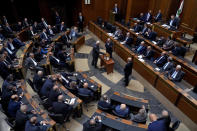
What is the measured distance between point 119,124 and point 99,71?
426cm

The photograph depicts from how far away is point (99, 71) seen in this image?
28.9 feet

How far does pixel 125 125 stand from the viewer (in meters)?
4.84

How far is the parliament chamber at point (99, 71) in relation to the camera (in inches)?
198

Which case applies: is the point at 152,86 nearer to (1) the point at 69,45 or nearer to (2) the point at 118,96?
(2) the point at 118,96

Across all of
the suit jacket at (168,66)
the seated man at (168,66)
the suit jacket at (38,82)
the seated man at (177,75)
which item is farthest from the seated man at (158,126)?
the suit jacket at (38,82)

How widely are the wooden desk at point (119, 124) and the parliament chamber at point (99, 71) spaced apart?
3 cm

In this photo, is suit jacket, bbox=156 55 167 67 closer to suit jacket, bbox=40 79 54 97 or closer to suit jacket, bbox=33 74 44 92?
suit jacket, bbox=40 79 54 97

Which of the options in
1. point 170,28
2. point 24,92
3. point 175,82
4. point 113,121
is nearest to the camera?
Result: point 113,121

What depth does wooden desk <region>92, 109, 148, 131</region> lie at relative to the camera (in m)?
4.73

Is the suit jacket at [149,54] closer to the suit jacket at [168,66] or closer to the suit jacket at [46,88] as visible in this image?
the suit jacket at [168,66]

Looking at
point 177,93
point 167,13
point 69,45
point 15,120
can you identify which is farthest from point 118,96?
point 167,13

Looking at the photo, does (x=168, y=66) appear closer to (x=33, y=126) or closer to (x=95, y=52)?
(x=95, y=52)

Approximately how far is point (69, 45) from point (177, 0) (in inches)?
329

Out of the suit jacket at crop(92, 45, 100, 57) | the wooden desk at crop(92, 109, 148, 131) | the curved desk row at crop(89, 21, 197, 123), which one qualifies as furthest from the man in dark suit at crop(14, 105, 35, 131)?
the curved desk row at crop(89, 21, 197, 123)
